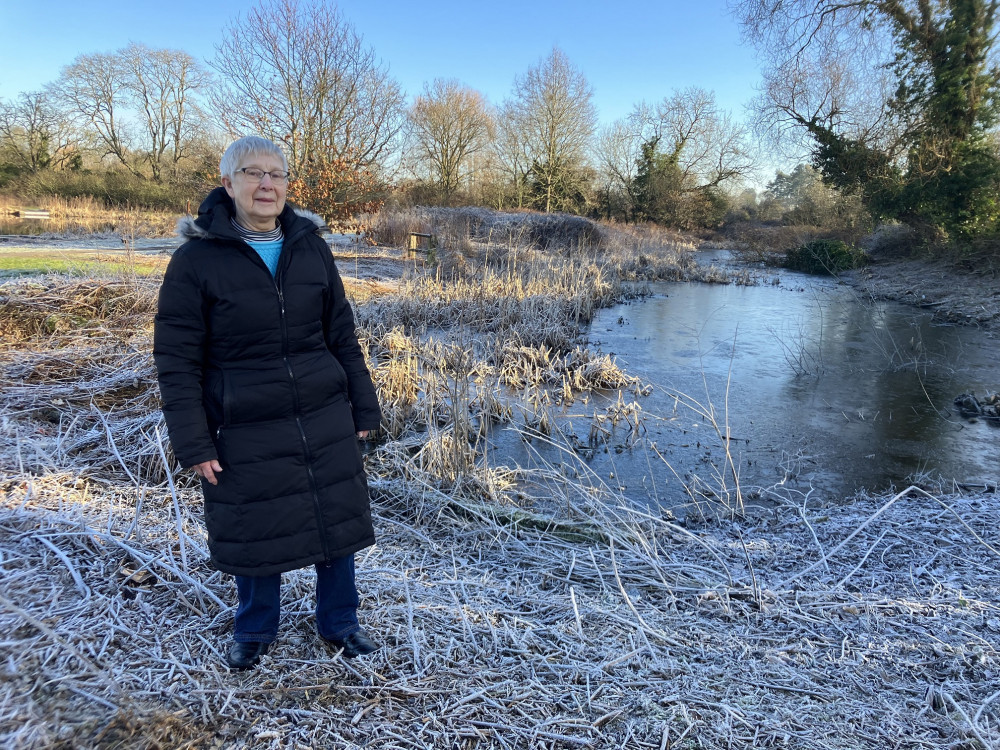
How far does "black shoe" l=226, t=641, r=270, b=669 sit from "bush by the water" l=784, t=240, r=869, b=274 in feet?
64.3

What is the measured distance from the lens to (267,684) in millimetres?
1814

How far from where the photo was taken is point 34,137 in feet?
87.4

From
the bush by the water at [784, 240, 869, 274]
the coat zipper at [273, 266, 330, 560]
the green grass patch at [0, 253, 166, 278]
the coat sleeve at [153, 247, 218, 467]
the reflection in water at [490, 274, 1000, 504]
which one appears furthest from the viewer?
the bush by the water at [784, 240, 869, 274]

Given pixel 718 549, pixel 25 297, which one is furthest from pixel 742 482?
pixel 25 297

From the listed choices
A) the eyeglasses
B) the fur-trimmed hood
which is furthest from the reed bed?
the eyeglasses

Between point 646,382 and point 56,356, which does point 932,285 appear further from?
point 56,356

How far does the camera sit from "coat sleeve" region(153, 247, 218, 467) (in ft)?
5.48

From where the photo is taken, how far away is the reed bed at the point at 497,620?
172cm

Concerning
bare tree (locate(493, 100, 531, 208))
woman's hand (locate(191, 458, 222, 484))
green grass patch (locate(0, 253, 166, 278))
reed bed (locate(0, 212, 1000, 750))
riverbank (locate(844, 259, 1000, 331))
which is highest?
bare tree (locate(493, 100, 531, 208))

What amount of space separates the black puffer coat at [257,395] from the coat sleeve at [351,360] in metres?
0.06

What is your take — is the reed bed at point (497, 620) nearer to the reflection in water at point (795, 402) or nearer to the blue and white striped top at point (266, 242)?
the reflection in water at point (795, 402)

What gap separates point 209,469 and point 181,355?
1.09 ft

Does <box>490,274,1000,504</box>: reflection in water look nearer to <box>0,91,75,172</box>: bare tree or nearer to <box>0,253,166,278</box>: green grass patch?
<box>0,253,166,278</box>: green grass patch

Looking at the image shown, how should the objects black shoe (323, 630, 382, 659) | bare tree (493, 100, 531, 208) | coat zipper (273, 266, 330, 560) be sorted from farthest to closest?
bare tree (493, 100, 531, 208) < black shoe (323, 630, 382, 659) < coat zipper (273, 266, 330, 560)
